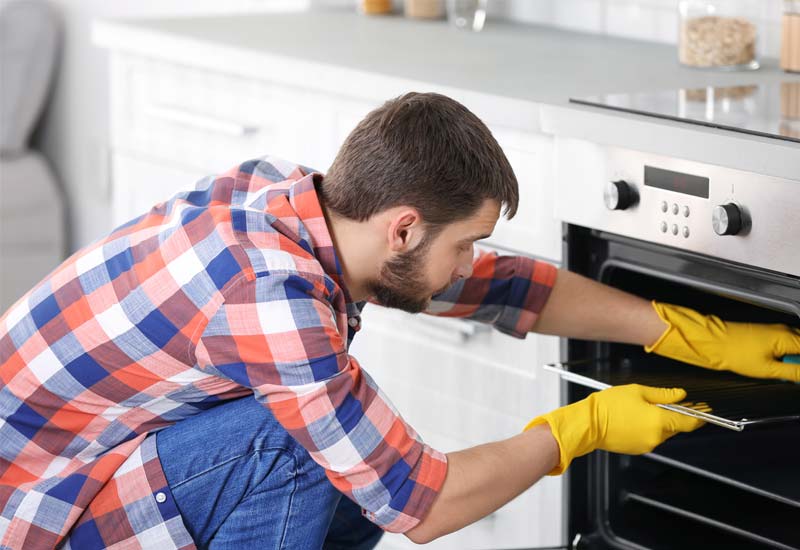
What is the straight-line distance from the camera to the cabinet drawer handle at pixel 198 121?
231cm

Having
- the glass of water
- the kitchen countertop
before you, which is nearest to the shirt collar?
the kitchen countertop

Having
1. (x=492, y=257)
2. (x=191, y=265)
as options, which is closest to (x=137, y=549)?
(x=191, y=265)

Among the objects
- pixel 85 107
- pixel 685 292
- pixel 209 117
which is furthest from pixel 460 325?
pixel 85 107

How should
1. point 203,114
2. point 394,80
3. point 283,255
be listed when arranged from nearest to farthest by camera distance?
point 283,255, point 394,80, point 203,114

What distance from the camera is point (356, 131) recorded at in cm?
146

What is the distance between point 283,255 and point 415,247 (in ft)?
0.54

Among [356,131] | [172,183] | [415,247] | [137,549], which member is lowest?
[137,549]

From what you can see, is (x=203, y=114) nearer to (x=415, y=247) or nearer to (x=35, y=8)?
(x=415, y=247)

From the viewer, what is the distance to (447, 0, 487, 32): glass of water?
2.64m

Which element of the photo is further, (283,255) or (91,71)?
(91,71)

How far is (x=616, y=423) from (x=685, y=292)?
38 centimetres

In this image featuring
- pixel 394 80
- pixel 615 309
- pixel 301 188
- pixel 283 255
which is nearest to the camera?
pixel 283 255

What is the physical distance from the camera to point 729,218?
1460 mm

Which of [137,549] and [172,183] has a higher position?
[172,183]
